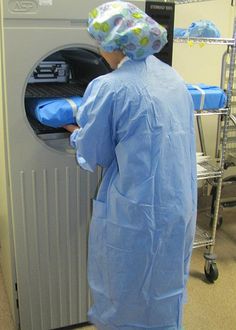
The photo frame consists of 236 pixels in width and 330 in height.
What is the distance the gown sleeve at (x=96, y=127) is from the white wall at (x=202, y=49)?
1.77 m

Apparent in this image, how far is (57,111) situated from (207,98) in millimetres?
892

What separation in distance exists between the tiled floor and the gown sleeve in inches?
→ 41.9

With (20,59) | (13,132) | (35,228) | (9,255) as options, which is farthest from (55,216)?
(20,59)

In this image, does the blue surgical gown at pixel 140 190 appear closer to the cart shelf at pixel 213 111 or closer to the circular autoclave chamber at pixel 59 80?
the circular autoclave chamber at pixel 59 80

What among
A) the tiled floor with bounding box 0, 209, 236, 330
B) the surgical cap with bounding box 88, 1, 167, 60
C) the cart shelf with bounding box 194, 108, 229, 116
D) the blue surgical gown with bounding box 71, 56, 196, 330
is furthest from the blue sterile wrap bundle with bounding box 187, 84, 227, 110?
the tiled floor with bounding box 0, 209, 236, 330

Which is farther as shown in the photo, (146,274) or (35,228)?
(35,228)

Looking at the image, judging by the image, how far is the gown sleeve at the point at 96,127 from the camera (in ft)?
4.44

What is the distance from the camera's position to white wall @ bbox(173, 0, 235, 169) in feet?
9.61

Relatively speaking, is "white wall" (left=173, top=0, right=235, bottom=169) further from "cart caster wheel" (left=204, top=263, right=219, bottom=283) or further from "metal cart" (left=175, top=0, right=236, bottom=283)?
"cart caster wheel" (left=204, top=263, right=219, bottom=283)

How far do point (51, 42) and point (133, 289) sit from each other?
100cm

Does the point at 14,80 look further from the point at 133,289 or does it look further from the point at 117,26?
the point at 133,289

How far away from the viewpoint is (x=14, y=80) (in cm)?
157

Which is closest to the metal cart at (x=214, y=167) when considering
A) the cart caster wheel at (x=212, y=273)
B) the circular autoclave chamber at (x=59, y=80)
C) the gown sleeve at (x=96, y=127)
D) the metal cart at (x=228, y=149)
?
the cart caster wheel at (x=212, y=273)

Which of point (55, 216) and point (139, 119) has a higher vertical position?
point (139, 119)
